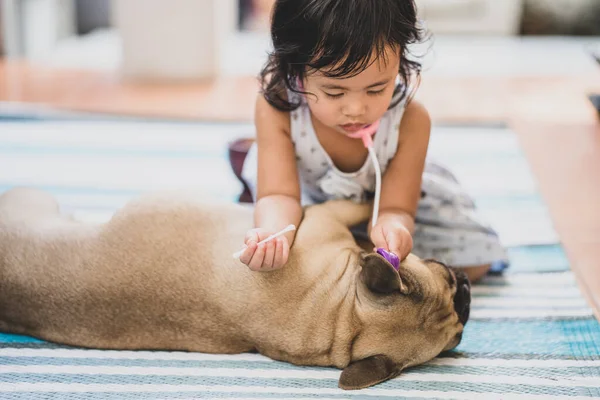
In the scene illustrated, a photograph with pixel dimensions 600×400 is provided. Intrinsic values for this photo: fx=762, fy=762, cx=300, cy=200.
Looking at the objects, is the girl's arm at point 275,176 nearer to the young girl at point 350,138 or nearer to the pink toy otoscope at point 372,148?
the young girl at point 350,138

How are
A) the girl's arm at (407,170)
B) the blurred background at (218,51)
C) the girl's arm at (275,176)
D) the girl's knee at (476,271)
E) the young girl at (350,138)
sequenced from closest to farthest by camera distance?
the young girl at (350,138)
the girl's arm at (275,176)
the girl's arm at (407,170)
the girl's knee at (476,271)
the blurred background at (218,51)

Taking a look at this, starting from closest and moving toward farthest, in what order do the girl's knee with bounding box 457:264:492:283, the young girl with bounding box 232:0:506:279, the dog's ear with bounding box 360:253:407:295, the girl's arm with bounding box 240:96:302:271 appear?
the dog's ear with bounding box 360:253:407:295, the young girl with bounding box 232:0:506:279, the girl's arm with bounding box 240:96:302:271, the girl's knee with bounding box 457:264:492:283

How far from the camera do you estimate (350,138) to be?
166 cm

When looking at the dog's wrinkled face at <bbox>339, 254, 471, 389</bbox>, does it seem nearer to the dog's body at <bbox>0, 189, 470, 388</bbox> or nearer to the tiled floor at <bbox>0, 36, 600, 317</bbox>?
the dog's body at <bbox>0, 189, 470, 388</bbox>

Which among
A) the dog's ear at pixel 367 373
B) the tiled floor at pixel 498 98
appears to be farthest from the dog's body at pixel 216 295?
the tiled floor at pixel 498 98

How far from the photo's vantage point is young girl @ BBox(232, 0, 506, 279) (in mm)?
1347

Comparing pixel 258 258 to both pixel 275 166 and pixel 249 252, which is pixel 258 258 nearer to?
pixel 249 252

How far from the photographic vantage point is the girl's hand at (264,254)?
1.31 meters

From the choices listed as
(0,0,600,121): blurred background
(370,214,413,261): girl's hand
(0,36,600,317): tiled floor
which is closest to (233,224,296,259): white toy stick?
(370,214,413,261): girl's hand

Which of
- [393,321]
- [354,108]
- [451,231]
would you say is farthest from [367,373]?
[451,231]

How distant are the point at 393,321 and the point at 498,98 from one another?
2369mm

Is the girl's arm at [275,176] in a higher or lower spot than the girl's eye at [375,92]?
lower

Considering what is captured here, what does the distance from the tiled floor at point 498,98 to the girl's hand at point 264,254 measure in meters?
0.86

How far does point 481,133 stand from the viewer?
2889 millimetres
